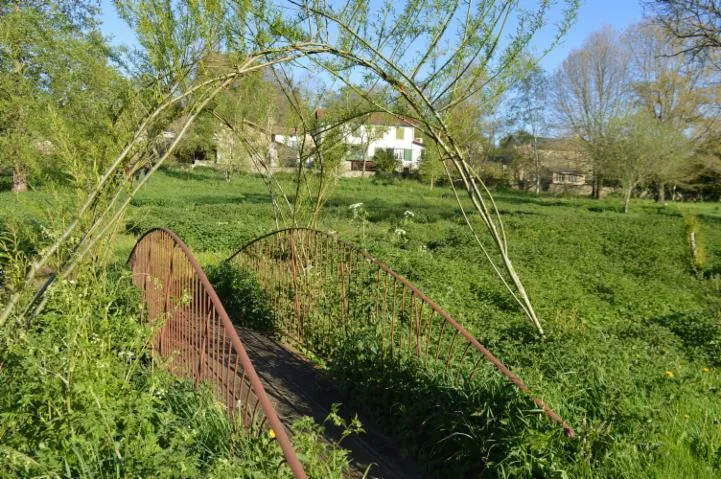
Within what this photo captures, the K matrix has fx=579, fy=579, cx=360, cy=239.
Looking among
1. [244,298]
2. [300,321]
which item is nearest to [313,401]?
[300,321]

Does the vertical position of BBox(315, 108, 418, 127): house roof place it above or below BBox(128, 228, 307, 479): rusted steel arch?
above

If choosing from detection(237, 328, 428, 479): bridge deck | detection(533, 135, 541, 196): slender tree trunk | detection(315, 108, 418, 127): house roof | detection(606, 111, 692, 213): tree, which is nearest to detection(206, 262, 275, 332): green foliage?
detection(237, 328, 428, 479): bridge deck

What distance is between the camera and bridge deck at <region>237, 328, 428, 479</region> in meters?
3.70

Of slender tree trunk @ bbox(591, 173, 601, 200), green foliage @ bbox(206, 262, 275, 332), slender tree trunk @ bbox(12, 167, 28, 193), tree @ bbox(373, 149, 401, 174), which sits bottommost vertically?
green foliage @ bbox(206, 262, 275, 332)

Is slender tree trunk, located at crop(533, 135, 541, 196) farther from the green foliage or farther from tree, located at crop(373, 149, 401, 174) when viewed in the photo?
the green foliage

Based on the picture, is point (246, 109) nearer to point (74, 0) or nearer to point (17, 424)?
point (17, 424)

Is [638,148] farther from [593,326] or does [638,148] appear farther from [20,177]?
[20,177]

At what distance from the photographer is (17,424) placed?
2764 millimetres

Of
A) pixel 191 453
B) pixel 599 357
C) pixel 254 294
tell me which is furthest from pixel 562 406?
pixel 254 294

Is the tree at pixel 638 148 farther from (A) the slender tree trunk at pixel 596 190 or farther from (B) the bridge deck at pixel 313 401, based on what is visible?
(B) the bridge deck at pixel 313 401

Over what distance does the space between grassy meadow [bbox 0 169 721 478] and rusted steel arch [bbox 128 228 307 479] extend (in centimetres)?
41

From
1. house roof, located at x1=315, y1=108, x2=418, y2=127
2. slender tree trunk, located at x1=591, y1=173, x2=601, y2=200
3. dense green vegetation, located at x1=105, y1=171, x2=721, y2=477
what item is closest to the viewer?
dense green vegetation, located at x1=105, y1=171, x2=721, y2=477

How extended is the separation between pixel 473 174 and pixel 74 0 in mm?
14416

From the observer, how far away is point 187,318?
4371 mm
